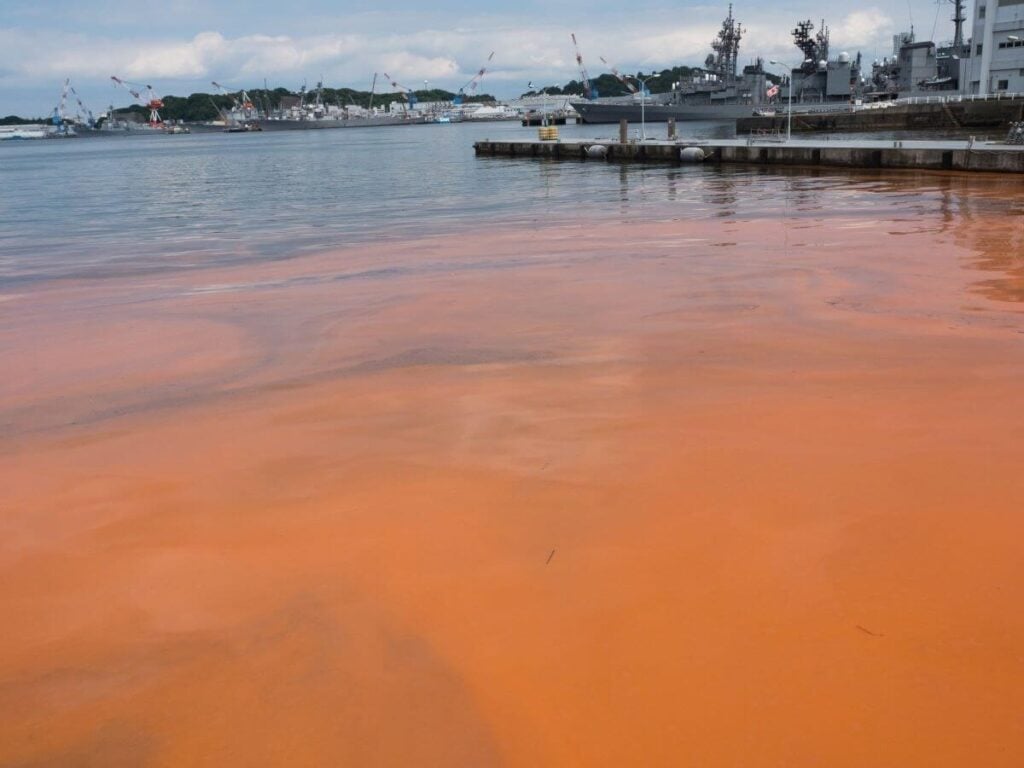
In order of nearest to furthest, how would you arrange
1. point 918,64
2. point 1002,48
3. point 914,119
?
point 914,119 → point 1002,48 → point 918,64

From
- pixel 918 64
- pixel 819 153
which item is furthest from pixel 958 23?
pixel 819 153

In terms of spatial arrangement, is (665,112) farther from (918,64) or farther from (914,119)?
(914,119)

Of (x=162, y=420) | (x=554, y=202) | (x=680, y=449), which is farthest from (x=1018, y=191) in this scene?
(x=162, y=420)

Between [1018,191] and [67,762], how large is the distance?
2248cm

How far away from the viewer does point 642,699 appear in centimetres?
319

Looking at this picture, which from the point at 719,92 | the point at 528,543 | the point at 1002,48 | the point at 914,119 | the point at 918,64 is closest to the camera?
the point at 528,543

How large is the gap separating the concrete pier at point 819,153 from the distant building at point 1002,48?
129 feet

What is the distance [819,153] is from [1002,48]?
46.2 m

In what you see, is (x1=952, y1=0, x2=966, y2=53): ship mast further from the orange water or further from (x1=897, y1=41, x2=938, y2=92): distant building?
the orange water

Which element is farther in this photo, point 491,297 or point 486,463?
point 491,297

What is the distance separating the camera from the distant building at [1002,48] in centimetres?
6353

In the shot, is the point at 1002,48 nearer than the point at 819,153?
No

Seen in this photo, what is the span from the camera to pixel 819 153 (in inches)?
1227

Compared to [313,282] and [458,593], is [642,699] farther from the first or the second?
[313,282]
